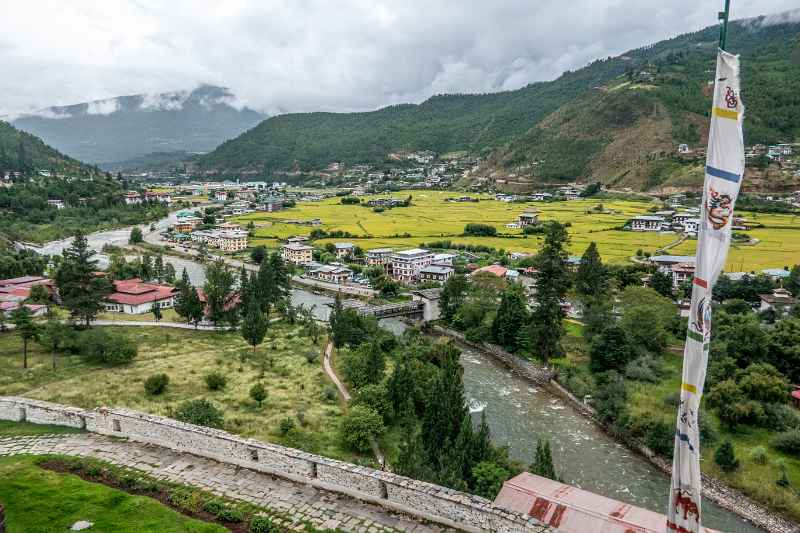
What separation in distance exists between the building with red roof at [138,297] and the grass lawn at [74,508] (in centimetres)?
2657

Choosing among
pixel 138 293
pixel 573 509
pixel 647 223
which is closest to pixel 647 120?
pixel 647 223

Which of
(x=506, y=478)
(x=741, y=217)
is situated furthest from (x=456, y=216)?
(x=506, y=478)

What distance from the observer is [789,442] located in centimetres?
1941

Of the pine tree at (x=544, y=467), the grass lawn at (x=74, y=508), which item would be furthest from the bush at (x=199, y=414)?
the pine tree at (x=544, y=467)

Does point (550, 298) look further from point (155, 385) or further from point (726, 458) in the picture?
point (155, 385)

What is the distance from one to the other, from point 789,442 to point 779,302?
16484 mm

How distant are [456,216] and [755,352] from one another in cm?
5752

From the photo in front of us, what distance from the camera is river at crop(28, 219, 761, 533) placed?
18422 millimetres

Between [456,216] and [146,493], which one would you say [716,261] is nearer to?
[146,493]

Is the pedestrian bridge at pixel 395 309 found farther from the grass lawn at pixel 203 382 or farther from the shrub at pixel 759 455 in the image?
the shrub at pixel 759 455

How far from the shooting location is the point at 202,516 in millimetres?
10688

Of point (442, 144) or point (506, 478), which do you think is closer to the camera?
→ point (506, 478)

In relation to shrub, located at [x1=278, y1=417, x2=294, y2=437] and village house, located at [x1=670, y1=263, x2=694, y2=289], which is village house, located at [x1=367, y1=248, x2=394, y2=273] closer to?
village house, located at [x1=670, y1=263, x2=694, y2=289]

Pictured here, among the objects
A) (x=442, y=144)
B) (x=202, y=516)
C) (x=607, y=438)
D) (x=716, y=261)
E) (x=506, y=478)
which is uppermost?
(x=442, y=144)
